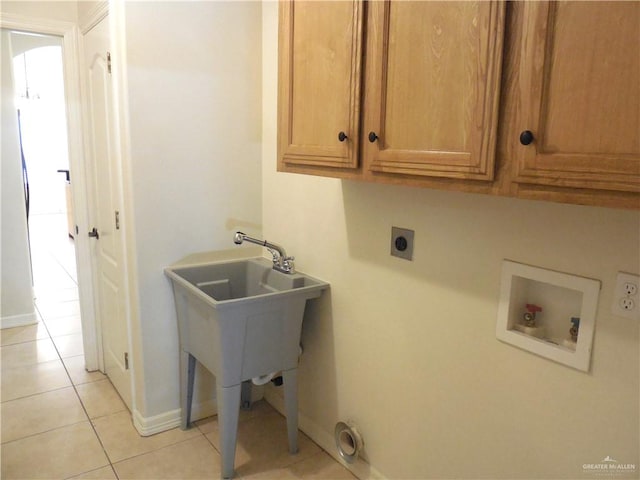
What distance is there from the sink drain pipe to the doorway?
6.58 ft

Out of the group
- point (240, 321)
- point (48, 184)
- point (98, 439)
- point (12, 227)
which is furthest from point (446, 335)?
point (48, 184)

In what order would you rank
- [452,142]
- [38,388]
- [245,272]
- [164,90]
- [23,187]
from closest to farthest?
1. [452,142]
2. [164,90]
3. [245,272]
4. [38,388]
5. [23,187]

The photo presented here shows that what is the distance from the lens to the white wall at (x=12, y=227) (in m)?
3.49

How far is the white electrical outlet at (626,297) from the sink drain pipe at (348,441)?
129 cm

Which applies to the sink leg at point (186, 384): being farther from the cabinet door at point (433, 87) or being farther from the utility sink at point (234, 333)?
the cabinet door at point (433, 87)

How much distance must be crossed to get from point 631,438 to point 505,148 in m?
0.80

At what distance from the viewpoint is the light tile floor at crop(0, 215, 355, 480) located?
7.23 feet

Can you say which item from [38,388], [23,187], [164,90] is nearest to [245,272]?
[164,90]

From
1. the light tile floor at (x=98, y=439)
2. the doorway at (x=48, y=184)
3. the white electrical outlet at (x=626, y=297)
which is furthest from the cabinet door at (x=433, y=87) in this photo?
Answer: the doorway at (x=48, y=184)

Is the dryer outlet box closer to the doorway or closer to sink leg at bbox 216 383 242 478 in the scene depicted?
sink leg at bbox 216 383 242 478

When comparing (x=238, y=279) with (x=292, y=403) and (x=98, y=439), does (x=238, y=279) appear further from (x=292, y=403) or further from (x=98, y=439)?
(x=98, y=439)

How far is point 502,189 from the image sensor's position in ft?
3.88

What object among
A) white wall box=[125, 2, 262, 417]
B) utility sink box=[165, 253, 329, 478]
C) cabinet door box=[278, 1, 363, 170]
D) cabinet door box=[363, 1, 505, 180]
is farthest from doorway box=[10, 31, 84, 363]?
cabinet door box=[363, 1, 505, 180]

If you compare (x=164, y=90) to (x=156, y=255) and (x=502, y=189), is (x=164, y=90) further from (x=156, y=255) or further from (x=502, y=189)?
(x=502, y=189)
